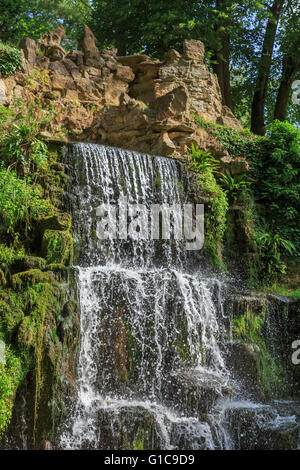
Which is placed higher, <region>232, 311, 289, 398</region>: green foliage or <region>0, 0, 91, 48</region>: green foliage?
<region>0, 0, 91, 48</region>: green foliage

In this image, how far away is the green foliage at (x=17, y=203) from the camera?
7555 millimetres

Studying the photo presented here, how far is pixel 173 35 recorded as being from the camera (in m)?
14.9

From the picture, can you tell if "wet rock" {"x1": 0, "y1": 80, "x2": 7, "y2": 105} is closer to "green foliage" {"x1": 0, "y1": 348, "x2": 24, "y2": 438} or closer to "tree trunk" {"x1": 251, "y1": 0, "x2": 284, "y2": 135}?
"green foliage" {"x1": 0, "y1": 348, "x2": 24, "y2": 438}

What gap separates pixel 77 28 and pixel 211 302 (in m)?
15.4

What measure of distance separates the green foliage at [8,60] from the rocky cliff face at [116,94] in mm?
190

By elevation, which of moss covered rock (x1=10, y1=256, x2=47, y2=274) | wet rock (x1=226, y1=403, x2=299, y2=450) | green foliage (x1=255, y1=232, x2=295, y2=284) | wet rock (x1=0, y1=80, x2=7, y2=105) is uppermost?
wet rock (x1=0, y1=80, x2=7, y2=105)

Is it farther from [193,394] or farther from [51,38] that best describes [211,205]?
[51,38]

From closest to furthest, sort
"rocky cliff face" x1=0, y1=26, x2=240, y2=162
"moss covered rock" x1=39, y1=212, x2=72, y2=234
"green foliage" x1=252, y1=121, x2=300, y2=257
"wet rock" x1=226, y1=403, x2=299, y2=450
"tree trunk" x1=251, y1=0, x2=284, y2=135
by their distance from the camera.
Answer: "wet rock" x1=226, y1=403, x2=299, y2=450 < "moss covered rock" x1=39, y1=212, x2=72, y2=234 < "rocky cliff face" x1=0, y1=26, x2=240, y2=162 < "green foliage" x1=252, y1=121, x2=300, y2=257 < "tree trunk" x1=251, y1=0, x2=284, y2=135

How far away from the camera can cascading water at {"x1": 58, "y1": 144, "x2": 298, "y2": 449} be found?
5820 millimetres

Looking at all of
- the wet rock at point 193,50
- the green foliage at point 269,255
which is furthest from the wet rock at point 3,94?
the green foliage at point 269,255

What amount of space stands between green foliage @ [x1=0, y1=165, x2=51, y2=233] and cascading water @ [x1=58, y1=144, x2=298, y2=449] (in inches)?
35.6

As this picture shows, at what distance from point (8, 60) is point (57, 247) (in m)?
5.38

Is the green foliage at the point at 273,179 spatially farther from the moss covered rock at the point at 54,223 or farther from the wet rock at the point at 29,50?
the moss covered rock at the point at 54,223

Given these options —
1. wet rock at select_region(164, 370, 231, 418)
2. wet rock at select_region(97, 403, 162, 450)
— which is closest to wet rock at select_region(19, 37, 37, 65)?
wet rock at select_region(164, 370, 231, 418)
